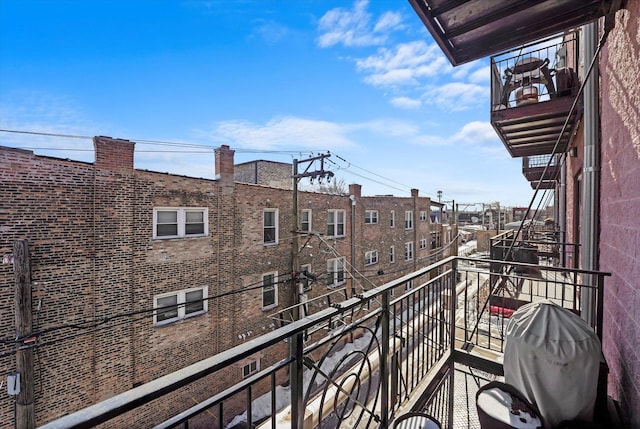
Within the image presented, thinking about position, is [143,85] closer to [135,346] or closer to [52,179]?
[52,179]

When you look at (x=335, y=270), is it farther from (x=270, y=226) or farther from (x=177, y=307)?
(x=177, y=307)

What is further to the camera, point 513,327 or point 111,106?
point 111,106

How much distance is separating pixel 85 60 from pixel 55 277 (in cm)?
514

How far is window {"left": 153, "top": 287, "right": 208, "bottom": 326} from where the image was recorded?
8305 mm

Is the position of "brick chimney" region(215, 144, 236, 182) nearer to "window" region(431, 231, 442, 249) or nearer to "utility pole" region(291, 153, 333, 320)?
"utility pole" region(291, 153, 333, 320)

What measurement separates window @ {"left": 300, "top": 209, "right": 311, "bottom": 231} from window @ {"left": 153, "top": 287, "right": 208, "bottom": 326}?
481 cm

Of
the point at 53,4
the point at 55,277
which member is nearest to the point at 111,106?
the point at 53,4

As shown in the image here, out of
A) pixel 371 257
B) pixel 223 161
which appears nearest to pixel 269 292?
pixel 223 161

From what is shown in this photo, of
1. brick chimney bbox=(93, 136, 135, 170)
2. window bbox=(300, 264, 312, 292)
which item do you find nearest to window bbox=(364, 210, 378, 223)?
window bbox=(300, 264, 312, 292)

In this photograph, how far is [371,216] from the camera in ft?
54.1

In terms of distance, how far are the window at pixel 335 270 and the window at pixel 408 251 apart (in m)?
6.51

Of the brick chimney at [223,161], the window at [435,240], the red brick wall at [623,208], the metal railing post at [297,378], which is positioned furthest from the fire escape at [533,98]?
the window at [435,240]

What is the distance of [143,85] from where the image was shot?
8.55 metres

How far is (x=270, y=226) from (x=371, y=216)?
277 inches
